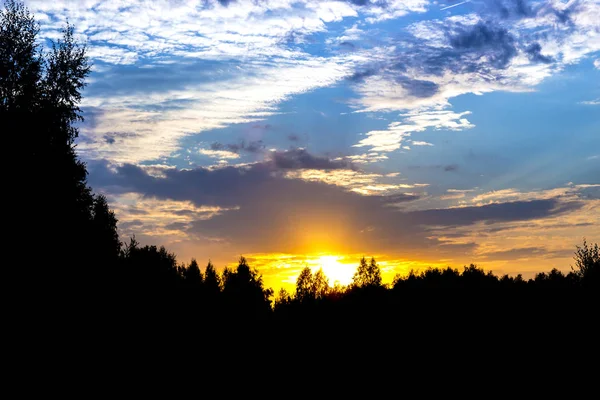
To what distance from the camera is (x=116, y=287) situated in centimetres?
3797

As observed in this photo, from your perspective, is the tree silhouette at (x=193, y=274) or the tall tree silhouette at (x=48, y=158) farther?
the tree silhouette at (x=193, y=274)

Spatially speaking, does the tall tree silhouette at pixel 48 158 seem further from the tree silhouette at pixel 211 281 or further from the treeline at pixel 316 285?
the tree silhouette at pixel 211 281

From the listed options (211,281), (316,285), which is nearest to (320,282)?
(316,285)

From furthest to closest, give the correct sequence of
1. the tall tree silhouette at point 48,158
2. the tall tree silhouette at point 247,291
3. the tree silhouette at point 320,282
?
the tree silhouette at point 320,282 < the tall tree silhouette at point 247,291 < the tall tree silhouette at point 48,158

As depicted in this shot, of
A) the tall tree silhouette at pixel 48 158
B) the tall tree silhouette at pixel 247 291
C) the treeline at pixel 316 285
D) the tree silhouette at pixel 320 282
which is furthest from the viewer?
the tree silhouette at pixel 320 282

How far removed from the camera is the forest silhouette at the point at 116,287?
1219 inches

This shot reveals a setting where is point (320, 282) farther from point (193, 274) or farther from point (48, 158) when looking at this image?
point (48, 158)

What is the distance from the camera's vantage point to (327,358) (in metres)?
60.7

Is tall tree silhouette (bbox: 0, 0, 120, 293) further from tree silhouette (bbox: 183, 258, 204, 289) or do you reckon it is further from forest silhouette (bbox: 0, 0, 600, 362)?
tree silhouette (bbox: 183, 258, 204, 289)

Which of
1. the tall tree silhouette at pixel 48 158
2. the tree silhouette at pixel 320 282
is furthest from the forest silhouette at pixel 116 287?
the tree silhouette at pixel 320 282

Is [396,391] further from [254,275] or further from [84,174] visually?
[254,275]

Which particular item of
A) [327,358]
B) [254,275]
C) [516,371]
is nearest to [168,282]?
[254,275]

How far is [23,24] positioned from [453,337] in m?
48.5

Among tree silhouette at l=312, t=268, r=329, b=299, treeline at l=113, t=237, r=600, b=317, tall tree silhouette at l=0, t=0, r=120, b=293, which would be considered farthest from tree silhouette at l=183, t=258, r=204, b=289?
tall tree silhouette at l=0, t=0, r=120, b=293
